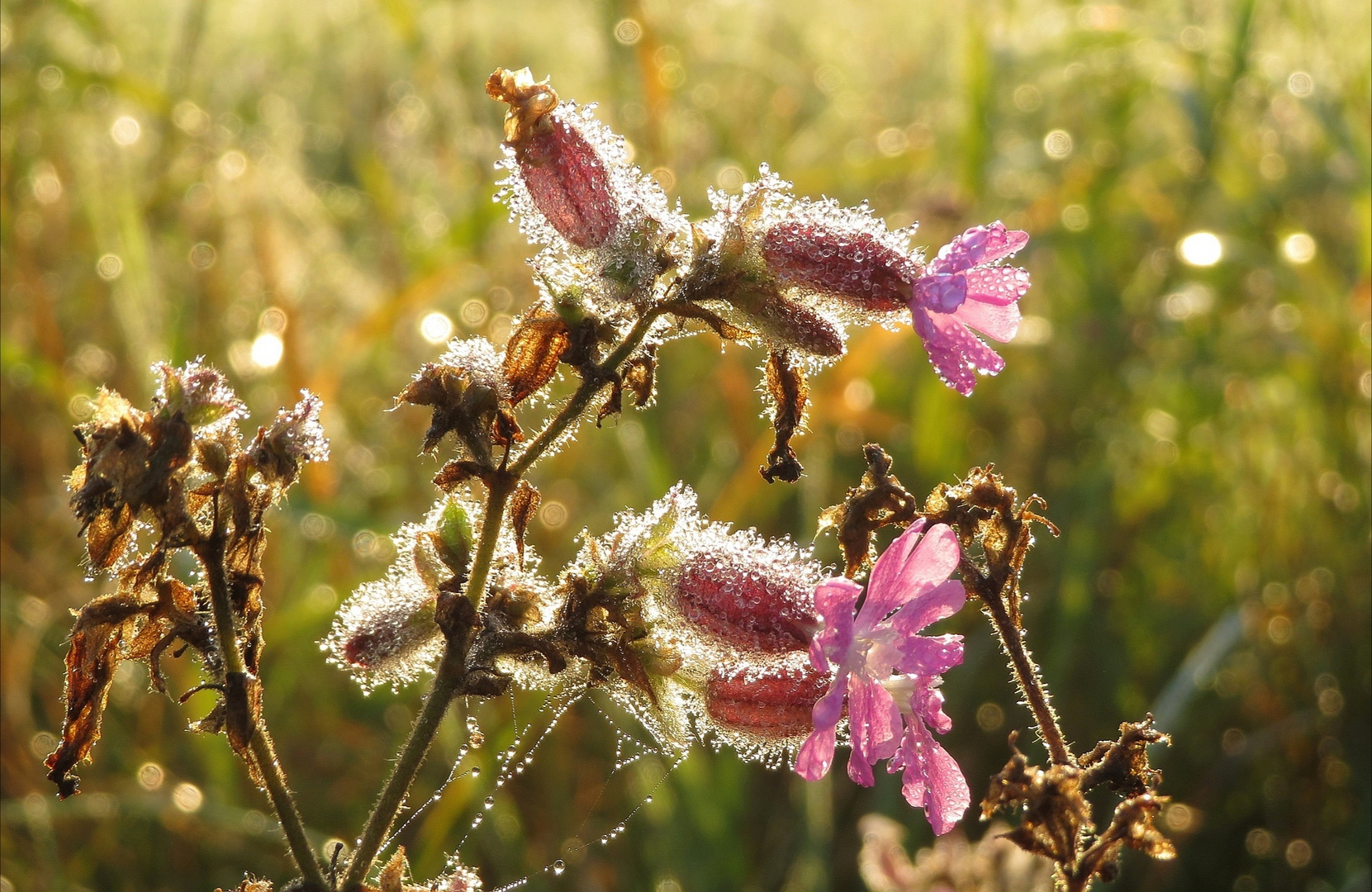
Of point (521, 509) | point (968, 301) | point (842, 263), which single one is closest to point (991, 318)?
point (968, 301)

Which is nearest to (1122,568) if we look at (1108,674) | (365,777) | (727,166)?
(1108,674)

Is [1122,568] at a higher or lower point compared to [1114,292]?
lower

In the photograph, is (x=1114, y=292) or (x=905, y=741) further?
(x=1114, y=292)

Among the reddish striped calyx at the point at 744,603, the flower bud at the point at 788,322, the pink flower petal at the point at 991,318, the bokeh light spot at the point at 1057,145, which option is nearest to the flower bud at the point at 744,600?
the reddish striped calyx at the point at 744,603

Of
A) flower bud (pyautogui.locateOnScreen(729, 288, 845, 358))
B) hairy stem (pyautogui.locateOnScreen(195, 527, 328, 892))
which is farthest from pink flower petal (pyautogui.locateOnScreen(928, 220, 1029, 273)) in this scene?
hairy stem (pyautogui.locateOnScreen(195, 527, 328, 892))

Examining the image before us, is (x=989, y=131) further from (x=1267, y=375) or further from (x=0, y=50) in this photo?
(x=0, y=50)

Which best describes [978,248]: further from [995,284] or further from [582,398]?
[582,398]

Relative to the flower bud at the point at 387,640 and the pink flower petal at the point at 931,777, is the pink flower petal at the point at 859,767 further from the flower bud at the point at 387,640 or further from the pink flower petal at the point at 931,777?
the flower bud at the point at 387,640

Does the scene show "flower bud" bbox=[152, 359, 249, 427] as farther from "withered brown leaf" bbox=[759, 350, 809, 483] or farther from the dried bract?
"withered brown leaf" bbox=[759, 350, 809, 483]
